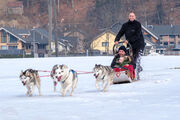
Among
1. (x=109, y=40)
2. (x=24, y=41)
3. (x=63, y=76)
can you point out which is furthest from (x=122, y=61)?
(x=24, y=41)

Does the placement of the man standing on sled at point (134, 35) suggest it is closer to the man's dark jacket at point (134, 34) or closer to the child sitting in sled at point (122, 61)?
the man's dark jacket at point (134, 34)

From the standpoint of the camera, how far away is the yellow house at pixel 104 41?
85.1 metres

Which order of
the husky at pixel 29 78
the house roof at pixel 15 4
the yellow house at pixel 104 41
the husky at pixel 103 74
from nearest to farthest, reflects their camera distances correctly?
the husky at pixel 29 78, the husky at pixel 103 74, the yellow house at pixel 104 41, the house roof at pixel 15 4

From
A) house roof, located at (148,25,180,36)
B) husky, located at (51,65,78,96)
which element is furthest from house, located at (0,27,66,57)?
husky, located at (51,65,78,96)

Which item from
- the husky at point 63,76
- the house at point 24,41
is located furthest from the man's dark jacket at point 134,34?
Result: the house at point 24,41

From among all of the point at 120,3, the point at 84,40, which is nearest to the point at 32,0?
the point at 120,3

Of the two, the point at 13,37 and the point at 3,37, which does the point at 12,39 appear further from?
the point at 3,37

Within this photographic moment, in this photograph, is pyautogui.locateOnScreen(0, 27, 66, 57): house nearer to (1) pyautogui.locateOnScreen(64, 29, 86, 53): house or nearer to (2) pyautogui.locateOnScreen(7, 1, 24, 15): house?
(1) pyautogui.locateOnScreen(64, 29, 86, 53): house

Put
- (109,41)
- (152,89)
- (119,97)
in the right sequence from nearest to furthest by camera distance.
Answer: (119,97) → (152,89) → (109,41)

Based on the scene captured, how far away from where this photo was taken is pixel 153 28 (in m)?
100

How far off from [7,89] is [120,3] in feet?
311

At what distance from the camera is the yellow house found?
85125 millimetres

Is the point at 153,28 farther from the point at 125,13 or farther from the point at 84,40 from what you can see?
the point at 84,40

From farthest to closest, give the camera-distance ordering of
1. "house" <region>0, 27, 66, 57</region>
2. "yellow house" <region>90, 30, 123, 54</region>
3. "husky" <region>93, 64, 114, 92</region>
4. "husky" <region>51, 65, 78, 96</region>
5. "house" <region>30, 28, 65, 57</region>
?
1. "house" <region>30, 28, 65, 57</region>
2. "house" <region>0, 27, 66, 57</region>
3. "yellow house" <region>90, 30, 123, 54</region>
4. "husky" <region>93, 64, 114, 92</region>
5. "husky" <region>51, 65, 78, 96</region>
